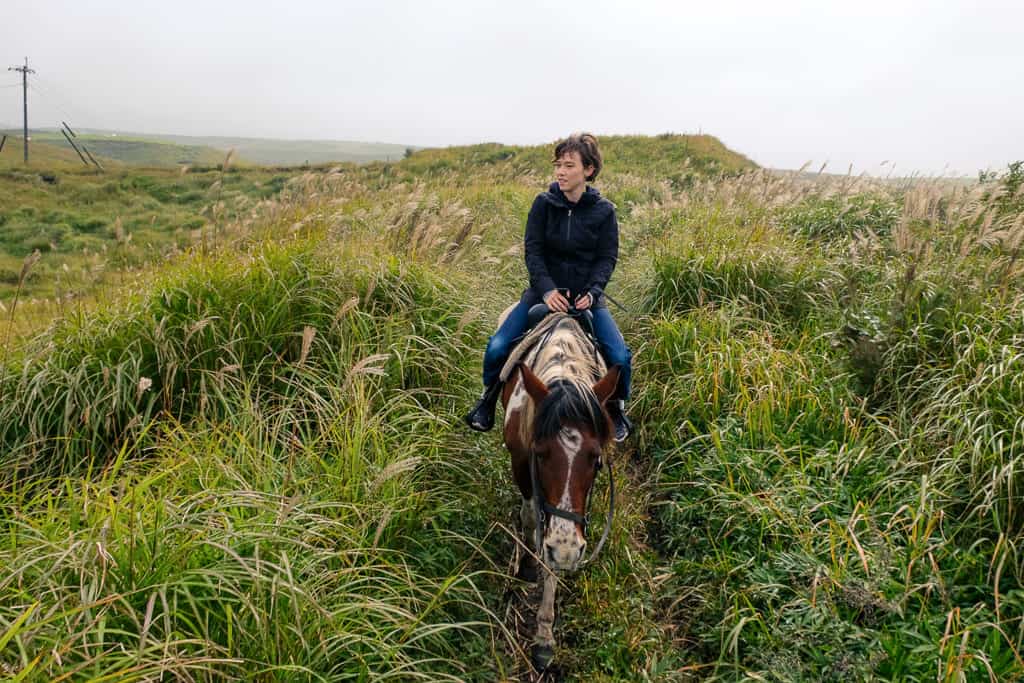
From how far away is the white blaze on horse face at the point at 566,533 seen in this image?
2.57m

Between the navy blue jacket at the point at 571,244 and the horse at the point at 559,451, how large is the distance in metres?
1.08

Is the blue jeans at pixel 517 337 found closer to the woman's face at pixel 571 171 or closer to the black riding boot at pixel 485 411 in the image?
the black riding boot at pixel 485 411

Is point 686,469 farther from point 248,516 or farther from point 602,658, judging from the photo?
point 248,516

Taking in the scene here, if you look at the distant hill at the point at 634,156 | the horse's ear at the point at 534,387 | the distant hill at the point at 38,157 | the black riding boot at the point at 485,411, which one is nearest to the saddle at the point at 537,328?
the black riding boot at the point at 485,411

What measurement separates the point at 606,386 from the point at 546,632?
1480 mm

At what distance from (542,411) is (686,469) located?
81.2 inches

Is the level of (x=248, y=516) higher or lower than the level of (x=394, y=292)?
lower

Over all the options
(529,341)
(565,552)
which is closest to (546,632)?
(565,552)

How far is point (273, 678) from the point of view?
2.05 m

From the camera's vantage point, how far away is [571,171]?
13.3ft

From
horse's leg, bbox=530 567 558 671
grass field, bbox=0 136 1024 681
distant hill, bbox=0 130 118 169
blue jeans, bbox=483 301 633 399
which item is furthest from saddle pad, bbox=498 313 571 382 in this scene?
distant hill, bbox=0 130 118 169

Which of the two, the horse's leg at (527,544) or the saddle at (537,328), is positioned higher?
the saddle at (537,328)

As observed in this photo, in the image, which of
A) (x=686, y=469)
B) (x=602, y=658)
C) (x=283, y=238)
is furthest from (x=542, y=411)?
(x=283, y=238)

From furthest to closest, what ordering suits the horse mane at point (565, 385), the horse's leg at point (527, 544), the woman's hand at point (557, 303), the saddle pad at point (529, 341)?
the woman's hand at point (557, 303), the saddle pad at point (529, 341), the horse's leg at point (527, 544), the horse mane at point (565, 385)
